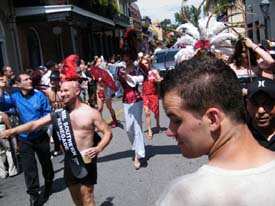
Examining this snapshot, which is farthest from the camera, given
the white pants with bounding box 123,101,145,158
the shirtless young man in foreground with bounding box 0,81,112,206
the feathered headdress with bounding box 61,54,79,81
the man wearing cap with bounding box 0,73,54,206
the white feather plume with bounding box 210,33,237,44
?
the white pants with bounding box 123,101,145,158

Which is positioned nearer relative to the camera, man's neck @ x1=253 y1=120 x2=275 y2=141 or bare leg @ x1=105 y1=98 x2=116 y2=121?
man's neck @ x1=253 y1=120 x2=275 y2=141

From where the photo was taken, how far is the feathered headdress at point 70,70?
4.84 meters

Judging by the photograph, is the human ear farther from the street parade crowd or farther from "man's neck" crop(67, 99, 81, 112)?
"man's neck" crop(67, 99, 81, 112)

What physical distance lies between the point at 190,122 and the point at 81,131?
298cm

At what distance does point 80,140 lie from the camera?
4352mm

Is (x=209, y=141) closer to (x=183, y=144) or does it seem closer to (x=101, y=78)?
(x=183, y=144)

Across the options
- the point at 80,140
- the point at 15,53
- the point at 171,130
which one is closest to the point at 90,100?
the point at 15,53

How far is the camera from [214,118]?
143cm

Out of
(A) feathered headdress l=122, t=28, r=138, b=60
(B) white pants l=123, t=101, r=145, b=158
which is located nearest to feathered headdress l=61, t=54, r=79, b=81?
(A) feathered headdress l=122, t=28, r=138, b=60

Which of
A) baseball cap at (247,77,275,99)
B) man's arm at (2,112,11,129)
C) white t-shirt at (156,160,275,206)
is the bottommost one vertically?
man's arm at (2,112,11,129)

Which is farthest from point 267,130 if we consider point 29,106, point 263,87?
point 29,106

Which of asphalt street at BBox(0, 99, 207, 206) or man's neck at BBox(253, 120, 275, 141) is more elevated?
man's neck at BBox(253, 120, 275, 141)

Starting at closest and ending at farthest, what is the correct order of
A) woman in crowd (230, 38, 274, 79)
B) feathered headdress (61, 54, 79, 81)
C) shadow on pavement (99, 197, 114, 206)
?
1. woman in crowd (230, 38, 274, 79)
2. feathered headdress (61, 54, 79, 81)
3. shadow on pavement (99, 197, 114, 206)

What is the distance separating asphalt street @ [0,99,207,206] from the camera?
229 inches
